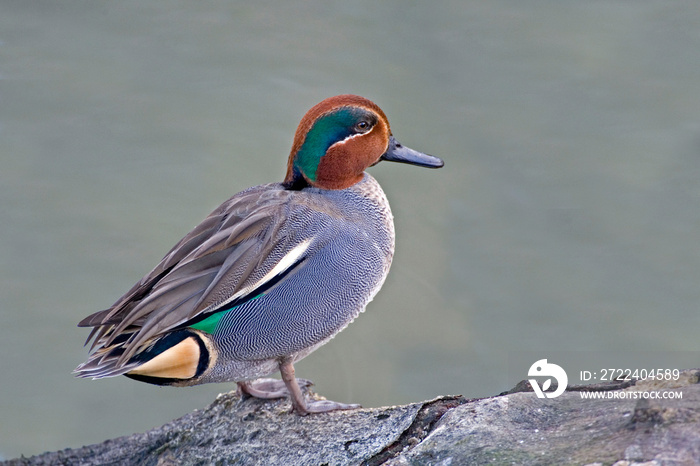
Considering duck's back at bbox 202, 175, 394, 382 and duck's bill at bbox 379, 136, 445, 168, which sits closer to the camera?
duck's back at bbox 202, 175, 394, 382

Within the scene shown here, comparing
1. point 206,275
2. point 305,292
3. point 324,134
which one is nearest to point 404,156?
point 324,134

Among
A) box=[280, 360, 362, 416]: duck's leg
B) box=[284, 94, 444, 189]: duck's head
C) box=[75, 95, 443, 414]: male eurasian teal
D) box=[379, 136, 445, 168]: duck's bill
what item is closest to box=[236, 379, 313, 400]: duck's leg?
box=[75, 95, 443, 414]: male eurasian teal

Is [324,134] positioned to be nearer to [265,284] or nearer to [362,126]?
[362,126]

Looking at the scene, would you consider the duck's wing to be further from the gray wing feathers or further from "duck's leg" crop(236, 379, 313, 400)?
"duck's leg" crop(236, 379, 313, 400)

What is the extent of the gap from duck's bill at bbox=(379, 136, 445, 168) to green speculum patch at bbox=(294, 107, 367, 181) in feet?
0.86

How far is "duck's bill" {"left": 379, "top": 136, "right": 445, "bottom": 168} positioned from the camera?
352 centimetres

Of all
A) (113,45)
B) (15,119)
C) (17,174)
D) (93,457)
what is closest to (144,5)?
(113,45)

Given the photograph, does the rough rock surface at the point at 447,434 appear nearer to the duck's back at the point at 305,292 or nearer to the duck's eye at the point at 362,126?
the duck's back at the point at 305,292

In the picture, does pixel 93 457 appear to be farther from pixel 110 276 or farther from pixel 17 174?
pixel 17 174

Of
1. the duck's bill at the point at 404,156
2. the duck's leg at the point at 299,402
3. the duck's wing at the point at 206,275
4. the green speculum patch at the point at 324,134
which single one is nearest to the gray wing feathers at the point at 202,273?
the duck's wing at the point at 206,275

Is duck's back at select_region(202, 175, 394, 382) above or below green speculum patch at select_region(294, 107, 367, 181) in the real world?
below

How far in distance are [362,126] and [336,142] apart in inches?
4.9

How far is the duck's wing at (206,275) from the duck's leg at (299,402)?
0.33 m

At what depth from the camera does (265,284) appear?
2.96 metres
